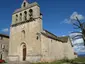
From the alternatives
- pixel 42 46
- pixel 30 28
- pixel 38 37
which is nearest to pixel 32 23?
pixel 30 28

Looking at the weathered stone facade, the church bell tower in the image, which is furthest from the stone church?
the weathered stone facade

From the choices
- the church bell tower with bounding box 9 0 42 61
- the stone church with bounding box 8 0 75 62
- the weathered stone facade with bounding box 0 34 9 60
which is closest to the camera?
the stone church with bounding box 8 0 75 62

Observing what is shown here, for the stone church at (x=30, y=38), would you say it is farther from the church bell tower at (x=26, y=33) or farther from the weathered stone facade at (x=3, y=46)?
the weathered stone facade at (x=3, y=46)

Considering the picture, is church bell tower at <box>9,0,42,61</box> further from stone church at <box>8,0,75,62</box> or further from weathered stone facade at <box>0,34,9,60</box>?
weathered stone facade at <box>0,34,9,60</box>

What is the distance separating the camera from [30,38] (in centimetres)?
2597

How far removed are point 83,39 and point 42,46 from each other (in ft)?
30.3

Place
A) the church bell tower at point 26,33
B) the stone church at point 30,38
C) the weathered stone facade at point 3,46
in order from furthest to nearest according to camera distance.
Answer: the weathered stone facade at point 3,46, the church bell tower at point 26,33, the stone church at point 30,38

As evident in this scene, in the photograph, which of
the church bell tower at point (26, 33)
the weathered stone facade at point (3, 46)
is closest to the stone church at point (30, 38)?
the church bell tower at point (26, 33)

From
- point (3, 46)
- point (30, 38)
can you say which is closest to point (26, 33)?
point (30, 38)

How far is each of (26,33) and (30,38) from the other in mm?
1577

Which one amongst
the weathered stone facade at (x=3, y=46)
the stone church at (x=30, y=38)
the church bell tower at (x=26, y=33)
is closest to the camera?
the stone church at (x=30, y=38)

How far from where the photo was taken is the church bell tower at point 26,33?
82.4 feet

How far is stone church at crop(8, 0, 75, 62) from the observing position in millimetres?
24750

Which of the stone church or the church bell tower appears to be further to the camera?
the church bell tower
